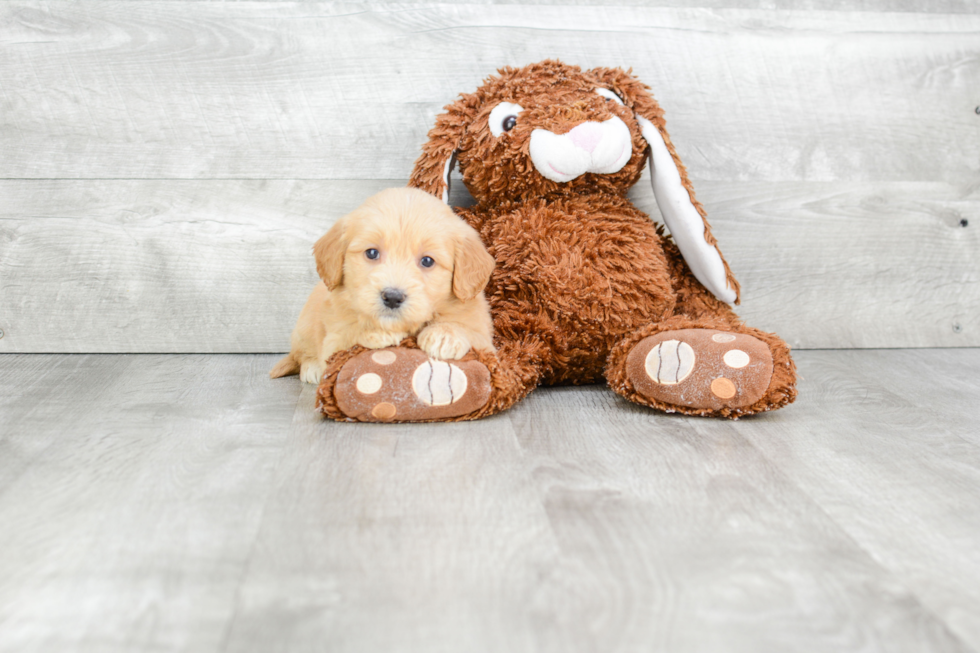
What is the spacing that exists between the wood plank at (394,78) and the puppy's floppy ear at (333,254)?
51cm

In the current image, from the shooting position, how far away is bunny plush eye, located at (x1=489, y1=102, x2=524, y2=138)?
4.42 feet

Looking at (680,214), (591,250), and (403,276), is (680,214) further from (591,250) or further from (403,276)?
(403,276)

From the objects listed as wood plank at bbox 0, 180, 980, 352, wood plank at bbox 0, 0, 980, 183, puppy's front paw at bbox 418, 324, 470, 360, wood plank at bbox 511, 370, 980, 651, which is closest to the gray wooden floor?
wood plank at bbox 511, 370, 980, 651

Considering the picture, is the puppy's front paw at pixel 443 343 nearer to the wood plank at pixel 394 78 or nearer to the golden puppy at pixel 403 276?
the golden puppy at pixel 403 276

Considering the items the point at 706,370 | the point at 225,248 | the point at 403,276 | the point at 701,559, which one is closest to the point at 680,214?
the point at 706,370

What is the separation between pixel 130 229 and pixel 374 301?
79 cm

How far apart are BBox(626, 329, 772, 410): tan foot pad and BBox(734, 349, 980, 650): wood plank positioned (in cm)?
6

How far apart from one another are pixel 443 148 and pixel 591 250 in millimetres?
321

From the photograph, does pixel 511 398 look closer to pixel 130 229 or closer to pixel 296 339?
pixel 296 339

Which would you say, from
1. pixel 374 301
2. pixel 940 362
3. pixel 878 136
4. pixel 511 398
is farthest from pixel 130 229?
pixel 940 362

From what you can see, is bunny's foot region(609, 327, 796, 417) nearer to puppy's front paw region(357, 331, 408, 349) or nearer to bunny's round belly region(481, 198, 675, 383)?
bunny's round belly region(481, 198, 675, 383)

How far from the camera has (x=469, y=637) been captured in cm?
62

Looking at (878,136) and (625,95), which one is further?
(878,136)

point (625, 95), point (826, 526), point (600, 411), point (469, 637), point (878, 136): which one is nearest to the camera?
point (469, 637)
